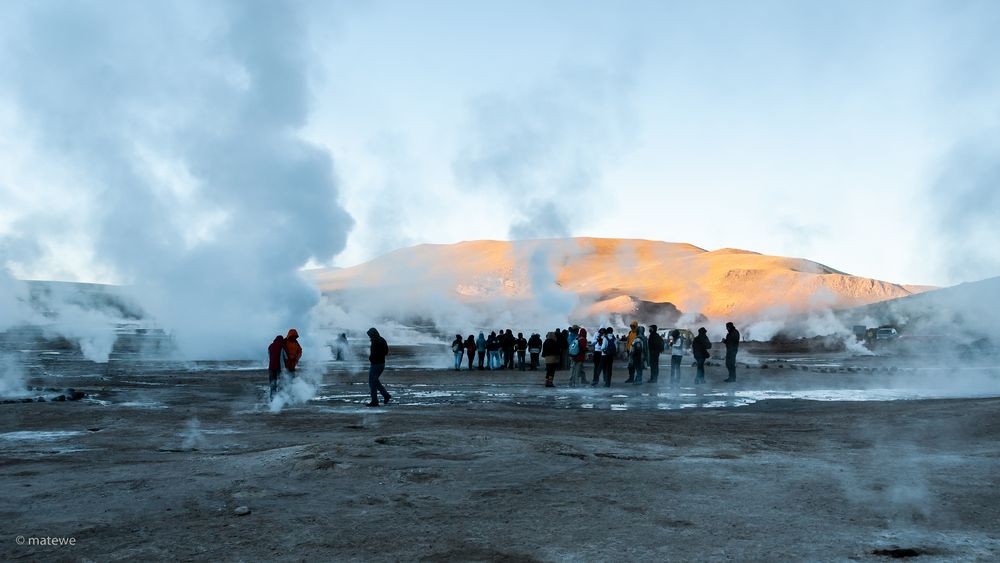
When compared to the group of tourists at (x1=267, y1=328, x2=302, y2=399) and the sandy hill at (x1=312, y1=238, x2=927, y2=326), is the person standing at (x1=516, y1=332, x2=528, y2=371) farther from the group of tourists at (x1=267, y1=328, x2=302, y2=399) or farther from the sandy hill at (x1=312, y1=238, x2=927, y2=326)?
the sandy hill at (x1=312, y1=238, x2=927, y2=326)

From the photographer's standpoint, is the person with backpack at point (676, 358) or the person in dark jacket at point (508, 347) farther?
the person in dark jacket at point (508, 347)

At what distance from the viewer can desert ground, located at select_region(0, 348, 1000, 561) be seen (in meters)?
6.57

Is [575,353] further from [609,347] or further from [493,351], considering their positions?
[493,351]

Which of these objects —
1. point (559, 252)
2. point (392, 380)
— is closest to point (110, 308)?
point (559, 252)

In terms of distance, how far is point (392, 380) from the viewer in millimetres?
28219

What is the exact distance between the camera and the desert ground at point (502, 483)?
6.57m

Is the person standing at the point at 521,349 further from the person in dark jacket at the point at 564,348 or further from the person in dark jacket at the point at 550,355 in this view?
the person in dark jacket at the point at 550,355

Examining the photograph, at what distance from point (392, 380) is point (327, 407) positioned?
1003cm

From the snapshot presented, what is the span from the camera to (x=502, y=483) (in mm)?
8961

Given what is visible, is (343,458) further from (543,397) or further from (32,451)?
(543,397)

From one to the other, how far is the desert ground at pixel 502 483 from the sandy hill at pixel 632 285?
199ft

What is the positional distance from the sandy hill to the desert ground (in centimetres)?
6069

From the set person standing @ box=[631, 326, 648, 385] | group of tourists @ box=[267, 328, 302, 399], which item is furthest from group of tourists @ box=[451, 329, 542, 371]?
group of tourists @ box=[267, 328, 302, 399]

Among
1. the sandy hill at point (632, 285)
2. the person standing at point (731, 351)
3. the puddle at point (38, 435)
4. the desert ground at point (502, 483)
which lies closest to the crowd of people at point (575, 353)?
the person standing at point (731, 351)
